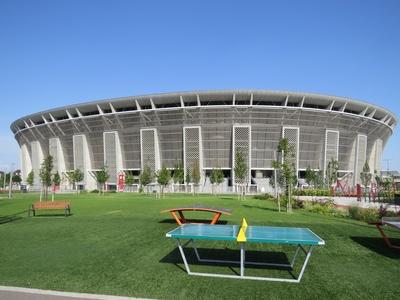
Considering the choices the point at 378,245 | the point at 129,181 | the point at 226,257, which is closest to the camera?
the point at 226,257

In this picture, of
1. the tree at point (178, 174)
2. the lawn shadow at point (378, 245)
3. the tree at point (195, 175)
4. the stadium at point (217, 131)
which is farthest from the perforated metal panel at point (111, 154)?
the lawn shadow at point (378, 245)

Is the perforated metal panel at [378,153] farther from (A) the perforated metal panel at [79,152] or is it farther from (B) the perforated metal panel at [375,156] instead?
(A) the perforated metal panel at [79,152]

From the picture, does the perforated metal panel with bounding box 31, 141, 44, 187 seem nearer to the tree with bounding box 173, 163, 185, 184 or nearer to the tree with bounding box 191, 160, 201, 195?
the tree with bounding box 173, 163, 185, 184

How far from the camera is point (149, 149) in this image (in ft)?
215

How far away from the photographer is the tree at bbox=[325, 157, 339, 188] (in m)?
60.0

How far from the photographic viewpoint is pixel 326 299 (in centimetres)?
564

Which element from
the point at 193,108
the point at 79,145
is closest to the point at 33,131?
the point at 79,145

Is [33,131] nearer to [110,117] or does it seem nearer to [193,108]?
[110,117]

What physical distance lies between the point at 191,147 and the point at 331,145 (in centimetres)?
2494

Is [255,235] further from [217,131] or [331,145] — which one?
[331,145]

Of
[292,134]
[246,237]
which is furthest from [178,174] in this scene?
[246,237]

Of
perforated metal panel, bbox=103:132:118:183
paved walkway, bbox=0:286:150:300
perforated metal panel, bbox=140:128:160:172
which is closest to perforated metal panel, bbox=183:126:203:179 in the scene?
perforated metal panel, bbox=140:128:160:172

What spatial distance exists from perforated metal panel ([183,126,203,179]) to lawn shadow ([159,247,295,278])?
5365cm

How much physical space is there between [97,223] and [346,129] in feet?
202
